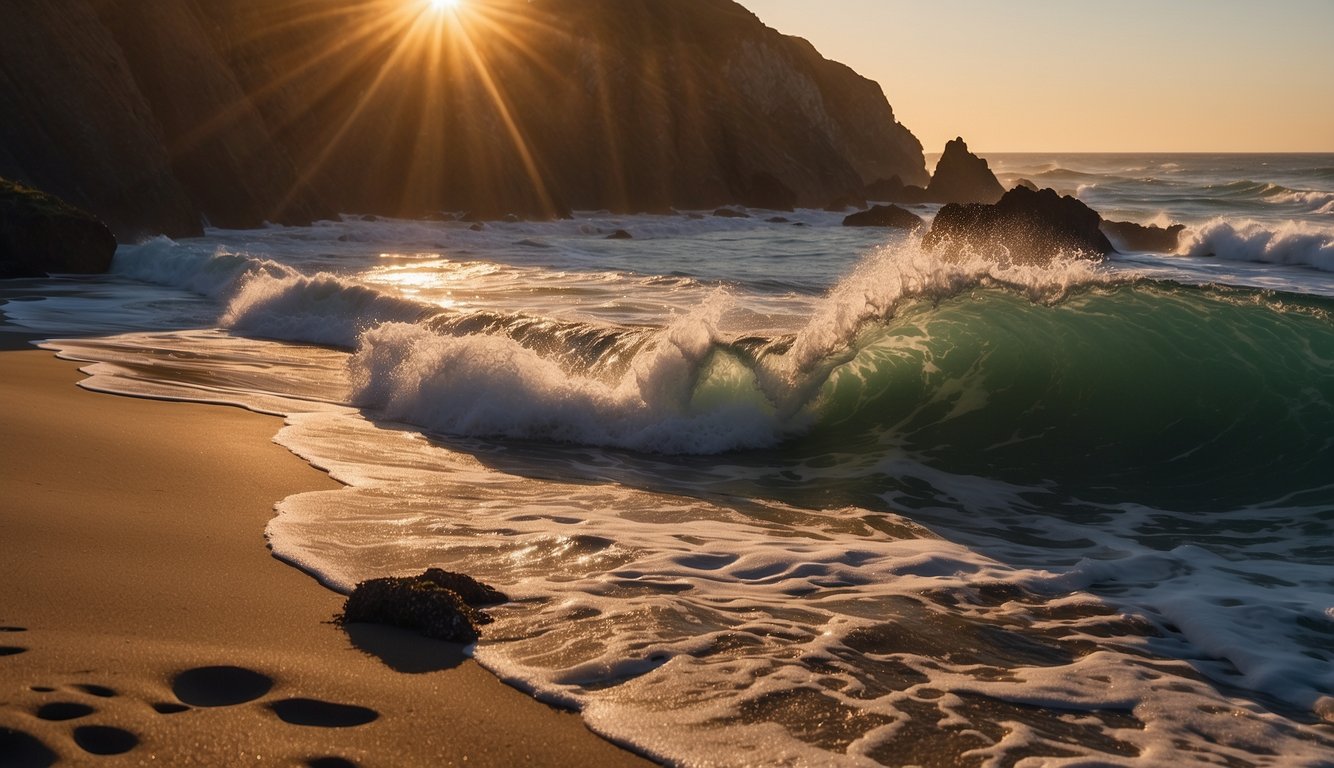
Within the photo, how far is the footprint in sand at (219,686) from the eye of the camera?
11.5ft

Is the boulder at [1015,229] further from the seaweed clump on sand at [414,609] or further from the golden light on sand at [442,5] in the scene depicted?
the golden light on sand at [442,5]

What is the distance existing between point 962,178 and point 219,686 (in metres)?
65.9

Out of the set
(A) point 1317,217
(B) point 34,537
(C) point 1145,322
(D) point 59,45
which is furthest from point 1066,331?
(A) point 1317,217

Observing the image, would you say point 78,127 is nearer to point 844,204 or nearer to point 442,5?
point 442,5

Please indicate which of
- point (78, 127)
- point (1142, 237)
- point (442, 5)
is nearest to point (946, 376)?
point (1142, 237)

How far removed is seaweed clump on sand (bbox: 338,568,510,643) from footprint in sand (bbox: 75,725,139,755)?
1.27m

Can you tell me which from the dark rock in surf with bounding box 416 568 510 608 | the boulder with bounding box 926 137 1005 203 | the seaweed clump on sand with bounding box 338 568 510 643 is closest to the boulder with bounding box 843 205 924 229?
the boulder with bounding box 926 137 1005 203

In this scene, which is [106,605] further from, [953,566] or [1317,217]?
[1317,217]

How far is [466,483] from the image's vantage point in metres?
7.46

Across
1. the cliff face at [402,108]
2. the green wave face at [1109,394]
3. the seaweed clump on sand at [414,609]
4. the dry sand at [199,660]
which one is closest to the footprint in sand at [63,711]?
the dry sand at [199,660]

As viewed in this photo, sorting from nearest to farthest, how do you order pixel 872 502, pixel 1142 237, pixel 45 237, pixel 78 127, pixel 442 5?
pixel 872 502
pixel 45 237
pixel 78 127
pixel 1142 237
pixel 442 5

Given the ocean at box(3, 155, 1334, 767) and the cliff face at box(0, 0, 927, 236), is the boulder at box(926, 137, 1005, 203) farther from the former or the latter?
the ocean at box(3, 155, 1334, 767)

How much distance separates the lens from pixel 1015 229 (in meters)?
24.6

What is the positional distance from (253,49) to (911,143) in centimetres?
6825
